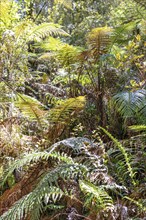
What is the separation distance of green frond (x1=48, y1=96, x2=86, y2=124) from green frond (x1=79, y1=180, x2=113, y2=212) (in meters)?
0.90

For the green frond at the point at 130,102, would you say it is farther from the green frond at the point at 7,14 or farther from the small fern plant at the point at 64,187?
the green frond at the point at 7,14

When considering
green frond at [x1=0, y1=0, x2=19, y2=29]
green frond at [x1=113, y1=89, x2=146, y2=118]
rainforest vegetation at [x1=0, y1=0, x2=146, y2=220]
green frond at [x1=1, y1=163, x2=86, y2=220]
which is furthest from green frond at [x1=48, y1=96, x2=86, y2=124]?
green frond at [x1=0, y1=0, x2=19, y2=29]

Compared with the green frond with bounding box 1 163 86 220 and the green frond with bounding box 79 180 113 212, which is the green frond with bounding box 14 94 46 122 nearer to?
the green frond with bounding box 1 163 86 220

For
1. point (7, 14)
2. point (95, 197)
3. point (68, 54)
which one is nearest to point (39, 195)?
point (95, 197)

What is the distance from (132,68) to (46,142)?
5.61 ft

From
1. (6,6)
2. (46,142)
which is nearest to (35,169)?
(46,142)

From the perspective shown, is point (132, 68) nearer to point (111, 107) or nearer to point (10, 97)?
point (111, 107)

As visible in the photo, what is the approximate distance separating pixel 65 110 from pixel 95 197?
1007 mm

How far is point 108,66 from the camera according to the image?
146 inches

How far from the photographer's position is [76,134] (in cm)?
280

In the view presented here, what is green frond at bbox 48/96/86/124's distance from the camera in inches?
108

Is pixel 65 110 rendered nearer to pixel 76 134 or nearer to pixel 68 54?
pixel 76 134

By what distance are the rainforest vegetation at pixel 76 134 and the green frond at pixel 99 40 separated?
11 millimetres

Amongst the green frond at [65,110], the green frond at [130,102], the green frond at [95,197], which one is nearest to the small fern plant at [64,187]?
the green frond at [95,197]
